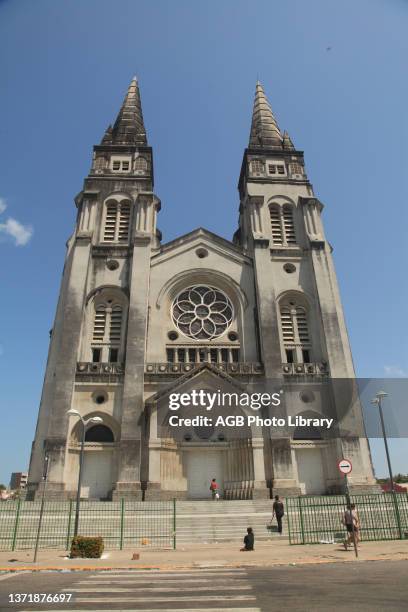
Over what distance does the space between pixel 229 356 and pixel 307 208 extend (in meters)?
13.9

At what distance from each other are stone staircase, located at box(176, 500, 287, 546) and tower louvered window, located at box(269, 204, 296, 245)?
1904 cm

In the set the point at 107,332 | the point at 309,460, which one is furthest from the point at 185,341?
the point at 309,460

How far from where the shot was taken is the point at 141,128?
40719 mm

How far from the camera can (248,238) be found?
109 feet

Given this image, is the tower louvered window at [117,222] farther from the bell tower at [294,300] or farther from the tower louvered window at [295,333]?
the tower louvered window at [295,333]

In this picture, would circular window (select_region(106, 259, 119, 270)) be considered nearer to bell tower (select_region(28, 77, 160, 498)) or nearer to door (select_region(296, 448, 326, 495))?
bell tower (select_region(28, 77, 160, 498))

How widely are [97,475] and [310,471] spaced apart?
12292mm

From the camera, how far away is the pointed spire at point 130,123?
38.0 m

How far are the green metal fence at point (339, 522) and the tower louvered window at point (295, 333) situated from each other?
10104mm

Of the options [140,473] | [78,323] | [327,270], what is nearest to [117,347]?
[78,323]

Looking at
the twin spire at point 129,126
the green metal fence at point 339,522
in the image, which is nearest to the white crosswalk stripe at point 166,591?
the green metal fence at point 339,522

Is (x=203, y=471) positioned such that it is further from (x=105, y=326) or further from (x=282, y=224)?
(x=282, y=224)

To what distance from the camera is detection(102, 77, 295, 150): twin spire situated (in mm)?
38188

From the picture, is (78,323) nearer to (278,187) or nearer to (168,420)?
(168,420)
